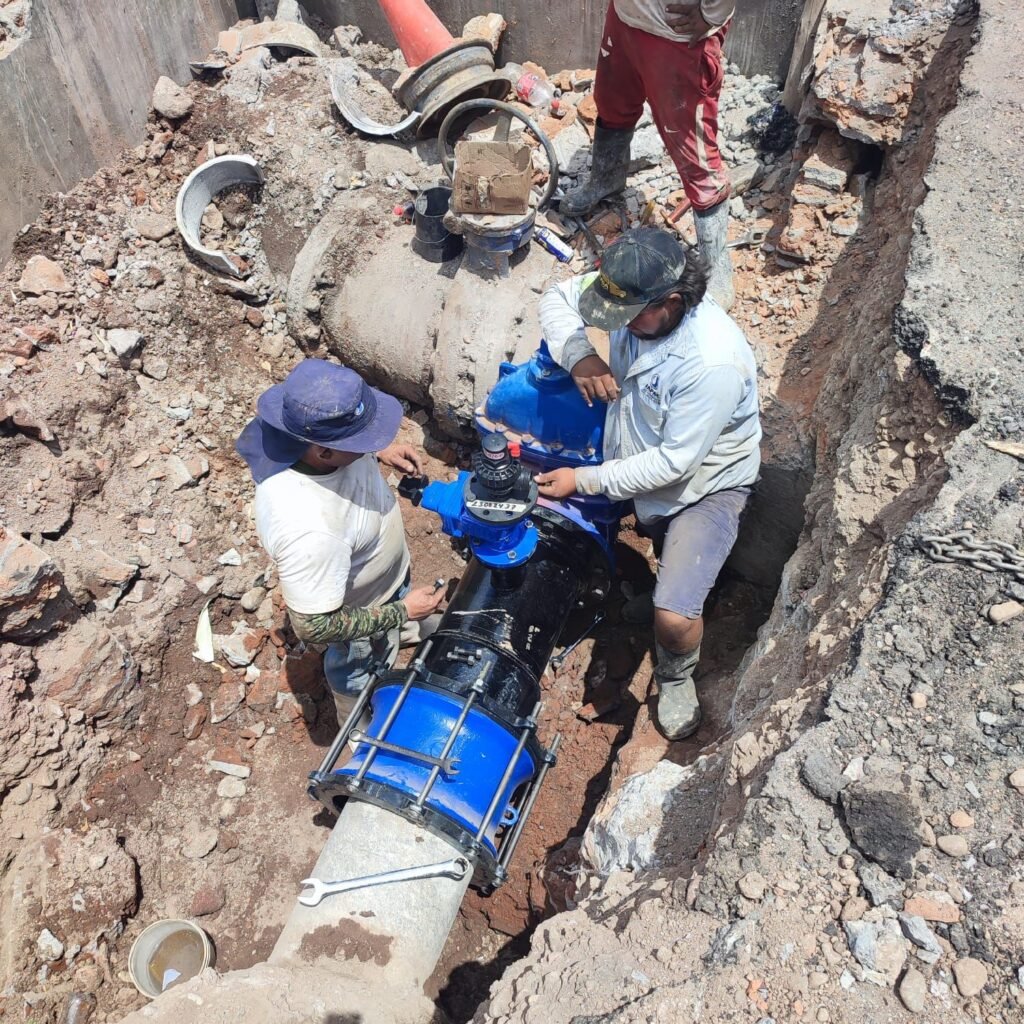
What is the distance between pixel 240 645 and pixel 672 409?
2791 mm

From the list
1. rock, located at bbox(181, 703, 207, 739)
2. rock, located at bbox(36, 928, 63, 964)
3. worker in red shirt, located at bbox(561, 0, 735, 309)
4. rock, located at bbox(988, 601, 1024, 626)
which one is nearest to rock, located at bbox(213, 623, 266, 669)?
rock, located at bbox(181, 703, 207, 739)

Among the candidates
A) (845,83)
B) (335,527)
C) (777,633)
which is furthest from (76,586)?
(845,83)

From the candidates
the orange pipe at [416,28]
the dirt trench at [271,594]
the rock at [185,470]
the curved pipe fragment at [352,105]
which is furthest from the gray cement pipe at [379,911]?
the orange pipe at [416,28]

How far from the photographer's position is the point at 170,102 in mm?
5453

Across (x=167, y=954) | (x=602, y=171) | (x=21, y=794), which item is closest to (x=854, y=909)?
(x=167, y=954)

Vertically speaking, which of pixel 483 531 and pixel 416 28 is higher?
pixel 416 28

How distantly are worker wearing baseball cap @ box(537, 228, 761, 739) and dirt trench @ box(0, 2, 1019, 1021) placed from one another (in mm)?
325

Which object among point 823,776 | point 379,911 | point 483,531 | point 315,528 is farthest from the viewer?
point 483,531

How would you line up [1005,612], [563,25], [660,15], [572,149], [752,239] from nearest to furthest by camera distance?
[1005,612]
[660,15]
[752,239]
[572,149]
[563,25]

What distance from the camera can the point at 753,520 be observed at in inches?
159

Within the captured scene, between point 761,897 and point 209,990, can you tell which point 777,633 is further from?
point 209,990

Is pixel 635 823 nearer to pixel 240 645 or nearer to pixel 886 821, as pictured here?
pixel 886 821

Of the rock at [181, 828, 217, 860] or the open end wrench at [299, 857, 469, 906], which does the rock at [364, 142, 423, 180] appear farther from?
the open end wrench at [299, 857, 469, 906]

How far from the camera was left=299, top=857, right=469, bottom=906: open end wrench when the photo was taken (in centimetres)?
240
